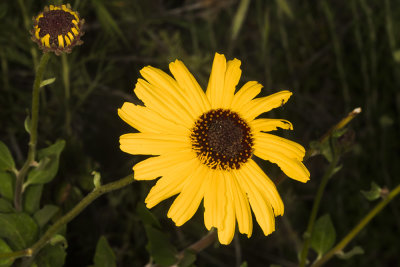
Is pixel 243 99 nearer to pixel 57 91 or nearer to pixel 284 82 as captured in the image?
pixel 57 91

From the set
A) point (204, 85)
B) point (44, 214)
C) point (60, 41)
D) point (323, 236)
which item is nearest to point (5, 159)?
point (44, 214)

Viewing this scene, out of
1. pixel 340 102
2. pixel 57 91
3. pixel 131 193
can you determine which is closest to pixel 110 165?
pixel 131 193

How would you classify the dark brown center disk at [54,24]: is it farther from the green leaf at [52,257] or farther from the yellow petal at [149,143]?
the green leaf at [52,257]

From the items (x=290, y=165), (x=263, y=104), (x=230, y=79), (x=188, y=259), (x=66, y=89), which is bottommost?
(x=188, y=259)

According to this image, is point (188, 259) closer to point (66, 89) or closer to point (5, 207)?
point (5, 207)

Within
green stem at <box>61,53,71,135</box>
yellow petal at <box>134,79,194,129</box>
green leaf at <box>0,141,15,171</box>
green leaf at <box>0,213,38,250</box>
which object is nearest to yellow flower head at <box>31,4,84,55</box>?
yellow petal at <box>134,79,194,129</box>

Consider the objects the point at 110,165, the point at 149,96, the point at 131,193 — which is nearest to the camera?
the point at 149,96

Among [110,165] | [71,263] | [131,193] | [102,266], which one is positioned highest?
[110,165]

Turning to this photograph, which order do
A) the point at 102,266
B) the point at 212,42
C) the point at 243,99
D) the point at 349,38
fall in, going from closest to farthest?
the point at 243,99 < the point at 102,266 < the point at 212,42 < the point at 349,38
